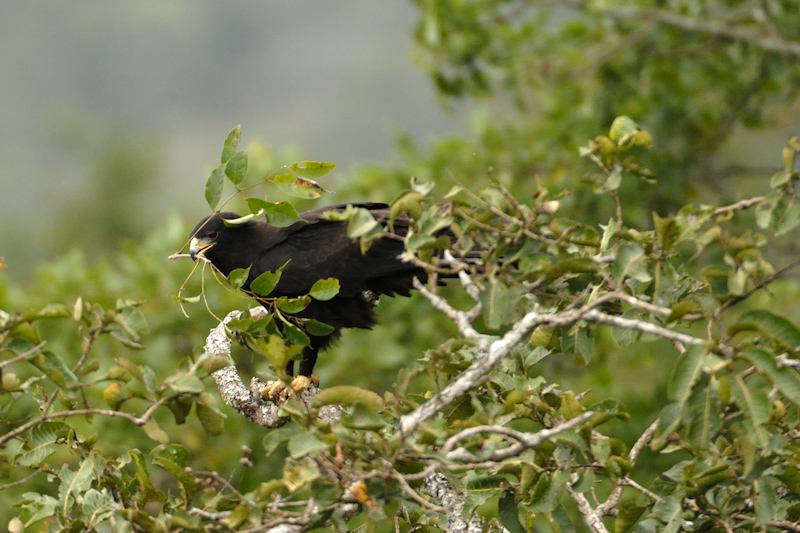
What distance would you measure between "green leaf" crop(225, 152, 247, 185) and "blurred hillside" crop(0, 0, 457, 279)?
149ft

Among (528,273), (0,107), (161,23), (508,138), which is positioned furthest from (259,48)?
(528,273)

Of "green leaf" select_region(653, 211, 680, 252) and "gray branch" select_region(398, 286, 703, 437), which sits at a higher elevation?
"green leaf" select_region(653, 211, 680, 252)

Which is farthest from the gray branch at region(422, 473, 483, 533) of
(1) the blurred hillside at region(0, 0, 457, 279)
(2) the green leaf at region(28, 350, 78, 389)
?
(1) the blurred hillside at region(0, 0, 457, 279)

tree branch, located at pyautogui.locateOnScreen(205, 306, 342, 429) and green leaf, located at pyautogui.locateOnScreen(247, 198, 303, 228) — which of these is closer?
green leaf, located at pyautogui.locateOnScreen(247, 198, 303, 228)

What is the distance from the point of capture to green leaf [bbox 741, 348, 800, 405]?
2.08 m

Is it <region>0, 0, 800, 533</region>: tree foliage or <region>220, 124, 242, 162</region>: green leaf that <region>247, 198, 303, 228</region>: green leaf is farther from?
<region>220, 124, 242, 162</region>: green leaf

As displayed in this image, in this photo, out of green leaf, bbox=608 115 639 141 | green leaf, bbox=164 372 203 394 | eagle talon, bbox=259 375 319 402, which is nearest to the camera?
green leaf, bbox=164 372 203 394

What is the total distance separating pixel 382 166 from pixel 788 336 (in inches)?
287

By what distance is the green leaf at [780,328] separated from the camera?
211 cm

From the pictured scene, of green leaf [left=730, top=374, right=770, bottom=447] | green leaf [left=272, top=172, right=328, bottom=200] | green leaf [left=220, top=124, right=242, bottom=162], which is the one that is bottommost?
green leaf [left=730, top=374, right=770, bottom=447]

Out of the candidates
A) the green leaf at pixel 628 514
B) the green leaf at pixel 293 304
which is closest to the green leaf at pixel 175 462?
the green leaf at pixel 293 304

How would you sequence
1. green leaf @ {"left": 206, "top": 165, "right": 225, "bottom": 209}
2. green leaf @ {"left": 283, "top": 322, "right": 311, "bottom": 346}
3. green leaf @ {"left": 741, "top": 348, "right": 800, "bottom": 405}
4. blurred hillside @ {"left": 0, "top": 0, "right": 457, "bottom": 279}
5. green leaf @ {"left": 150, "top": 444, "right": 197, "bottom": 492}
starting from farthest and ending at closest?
blurred hillside @ {"left": 0, "top": 0, "right": 457, "bottom": 279}
green leaf @ {"left": 283, "top": 322, "right": 311, "bottom": 346}
green leaf @ {"left": 206, "top": 165, "right": 225, "bottom": 209}
green leaf @ {"left": 150, "top": 444, "right": 197, "bottom": 492}
green leaf @ {"left": 741, "top": 348, "right": 800, "bottom": 405}

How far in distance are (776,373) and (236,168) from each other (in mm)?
1927

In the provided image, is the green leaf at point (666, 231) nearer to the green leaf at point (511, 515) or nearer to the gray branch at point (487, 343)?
the gray branch at point (487, 343)
